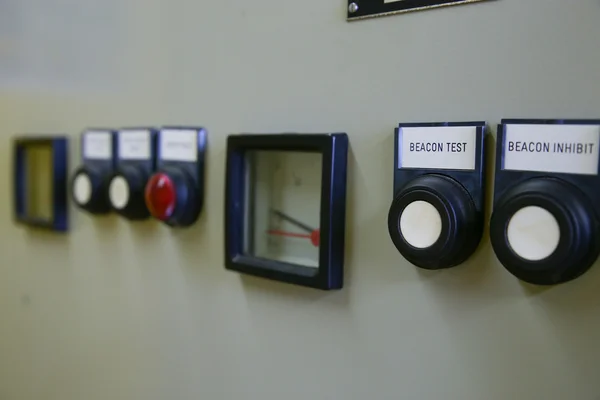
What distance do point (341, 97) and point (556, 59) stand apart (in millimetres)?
204

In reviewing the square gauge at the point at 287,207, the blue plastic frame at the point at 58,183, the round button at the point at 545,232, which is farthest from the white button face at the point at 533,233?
the blue plastic frame at the point at 58,183

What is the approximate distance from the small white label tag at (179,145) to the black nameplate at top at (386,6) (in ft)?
0.82

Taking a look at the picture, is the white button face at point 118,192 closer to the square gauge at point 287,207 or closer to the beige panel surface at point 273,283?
the beige panel surface at point 273,283

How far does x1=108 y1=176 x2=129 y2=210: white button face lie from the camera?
767 mm

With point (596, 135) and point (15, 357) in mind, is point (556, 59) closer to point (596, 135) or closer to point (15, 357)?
point (596, 135)

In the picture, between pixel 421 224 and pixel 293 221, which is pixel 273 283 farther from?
pixel 421 224

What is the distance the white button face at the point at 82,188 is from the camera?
824mm

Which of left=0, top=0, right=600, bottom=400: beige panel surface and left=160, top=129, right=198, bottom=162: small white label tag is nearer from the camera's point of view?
left=0, top=0, right=600, bottom=400: beige panel surface

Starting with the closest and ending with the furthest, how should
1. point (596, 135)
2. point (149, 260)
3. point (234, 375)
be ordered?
point (596, 135) < point (234, 375) < point (149, 260)

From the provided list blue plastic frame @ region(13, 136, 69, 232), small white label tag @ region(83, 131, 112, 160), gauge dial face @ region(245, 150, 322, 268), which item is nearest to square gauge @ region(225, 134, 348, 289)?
gauge dial face @ region(245, 150, 322, 268)

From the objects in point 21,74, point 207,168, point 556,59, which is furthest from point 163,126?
point 556,59

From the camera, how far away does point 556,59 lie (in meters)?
0.45

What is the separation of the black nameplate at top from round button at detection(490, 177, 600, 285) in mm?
173

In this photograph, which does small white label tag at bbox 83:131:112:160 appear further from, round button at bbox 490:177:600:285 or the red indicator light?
round button at bbox 490:177:600:285
